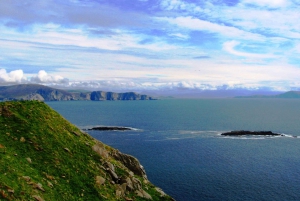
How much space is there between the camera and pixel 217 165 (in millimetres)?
93000

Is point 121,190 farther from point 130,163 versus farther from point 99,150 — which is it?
point 130,163

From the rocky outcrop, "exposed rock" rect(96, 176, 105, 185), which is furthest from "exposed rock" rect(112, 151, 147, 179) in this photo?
"exposed rock" rect(96, 176, 105, 185)

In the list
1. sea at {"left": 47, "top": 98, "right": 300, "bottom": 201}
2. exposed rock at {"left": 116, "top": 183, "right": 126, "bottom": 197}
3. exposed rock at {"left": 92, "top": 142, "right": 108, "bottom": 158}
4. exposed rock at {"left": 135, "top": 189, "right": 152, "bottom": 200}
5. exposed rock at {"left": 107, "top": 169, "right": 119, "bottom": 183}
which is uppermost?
exposed rock at {"left": 92, "top": 142, "right": 108, "bottom": 158}

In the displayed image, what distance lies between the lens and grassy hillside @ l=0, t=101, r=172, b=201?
30948 mm

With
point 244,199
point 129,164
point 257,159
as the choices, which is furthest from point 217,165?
point 129,164

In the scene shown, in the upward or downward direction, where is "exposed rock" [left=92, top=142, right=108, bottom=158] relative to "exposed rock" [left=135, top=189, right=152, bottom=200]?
upward

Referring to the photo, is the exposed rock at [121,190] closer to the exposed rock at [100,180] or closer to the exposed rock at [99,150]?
the exposed rock at [100,180]

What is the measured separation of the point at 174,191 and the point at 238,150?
194 feet

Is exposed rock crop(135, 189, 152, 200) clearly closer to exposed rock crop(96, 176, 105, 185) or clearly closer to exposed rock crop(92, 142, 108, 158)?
exposed rock crop(96, 176, 105, 185)

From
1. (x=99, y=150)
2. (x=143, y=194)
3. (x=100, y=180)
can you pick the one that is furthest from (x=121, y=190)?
(x=99, y=150)

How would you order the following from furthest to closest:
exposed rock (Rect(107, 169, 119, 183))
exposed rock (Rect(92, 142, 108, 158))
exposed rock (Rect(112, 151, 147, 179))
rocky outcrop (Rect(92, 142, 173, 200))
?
exposed rock (Rect(112, 151, 147, 179)), exposed rock (Rect(92, 142, 108, 158)), exposed rock (Rect(107, 169, 119, 183)), rocky outcrop (Rect(92, 142, 173, 200))

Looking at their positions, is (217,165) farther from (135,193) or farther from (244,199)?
(135,193)

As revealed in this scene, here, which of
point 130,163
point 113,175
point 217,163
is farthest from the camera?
point 217,163

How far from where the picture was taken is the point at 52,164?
123 ft
